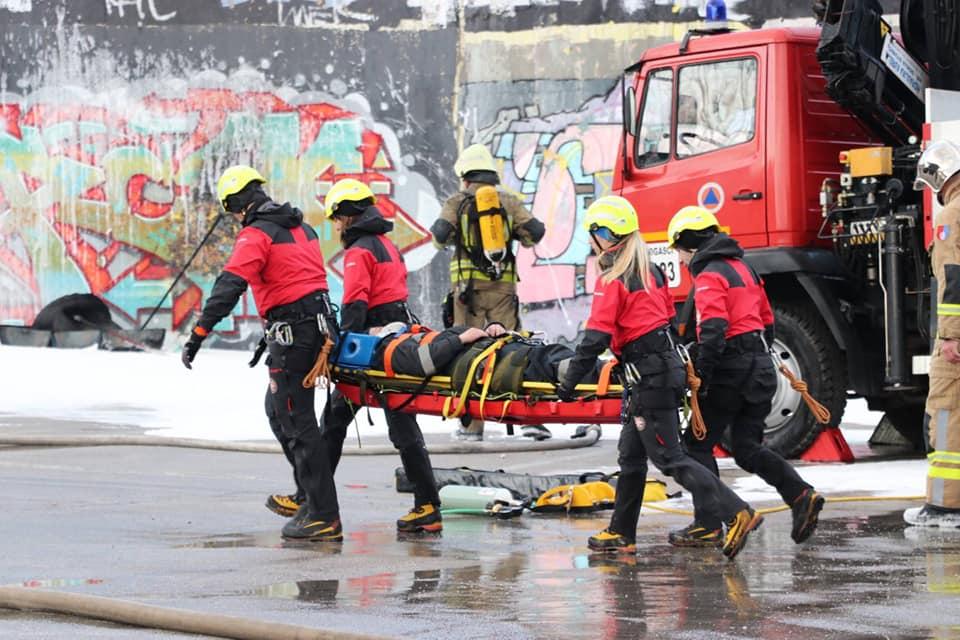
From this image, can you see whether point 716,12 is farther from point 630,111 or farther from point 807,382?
point 807,382

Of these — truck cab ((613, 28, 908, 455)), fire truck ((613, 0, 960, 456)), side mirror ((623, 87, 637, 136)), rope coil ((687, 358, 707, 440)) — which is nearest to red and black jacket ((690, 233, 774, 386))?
rope coil ((687, 358, 707, 440))

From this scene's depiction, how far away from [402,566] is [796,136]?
5698 millimetres

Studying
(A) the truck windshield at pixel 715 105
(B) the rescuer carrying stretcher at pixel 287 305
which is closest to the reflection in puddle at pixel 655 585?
(B) the rescuer carrying stretcher at pixel 287 305

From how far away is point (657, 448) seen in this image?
789cm

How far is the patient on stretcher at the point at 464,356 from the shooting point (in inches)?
339

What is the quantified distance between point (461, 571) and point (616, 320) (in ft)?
4.35

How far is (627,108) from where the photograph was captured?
507 inches

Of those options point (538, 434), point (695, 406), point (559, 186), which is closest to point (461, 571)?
point (695, 406)

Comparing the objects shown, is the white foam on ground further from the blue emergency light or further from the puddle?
the puddle

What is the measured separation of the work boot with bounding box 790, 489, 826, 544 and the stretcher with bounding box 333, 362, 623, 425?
37.5 inches

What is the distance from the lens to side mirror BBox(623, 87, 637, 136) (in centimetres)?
1288

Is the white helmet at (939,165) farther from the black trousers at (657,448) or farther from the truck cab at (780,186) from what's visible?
the truck cab at (780,186)

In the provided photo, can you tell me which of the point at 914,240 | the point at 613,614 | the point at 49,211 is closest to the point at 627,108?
the point at 914,240

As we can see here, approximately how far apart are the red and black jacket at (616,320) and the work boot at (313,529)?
1.44m
